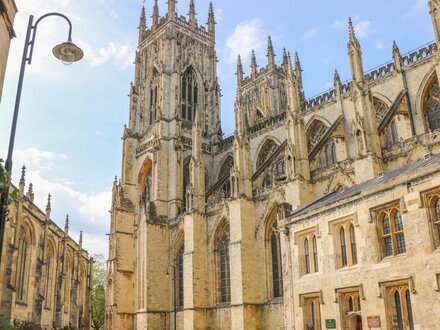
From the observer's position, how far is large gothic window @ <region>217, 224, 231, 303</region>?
107 feet

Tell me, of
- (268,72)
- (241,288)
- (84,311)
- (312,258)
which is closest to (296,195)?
(241,288)

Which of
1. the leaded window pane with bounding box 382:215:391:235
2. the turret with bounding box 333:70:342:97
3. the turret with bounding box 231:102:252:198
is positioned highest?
the turret with bounding box 333:70:342:97

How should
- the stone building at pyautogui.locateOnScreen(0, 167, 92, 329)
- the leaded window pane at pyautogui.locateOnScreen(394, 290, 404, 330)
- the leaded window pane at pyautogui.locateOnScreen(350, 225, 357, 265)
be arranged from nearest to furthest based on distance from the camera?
the leaded window pane at pyautogui.locateOnScreen(394, 290, 404, 330)
the leaded window pane at pyautogui.locateOnScreen(350, 225, 357, 265)
the stone building at pyautogui.locateOnScreen(0, 167, 92, 329)

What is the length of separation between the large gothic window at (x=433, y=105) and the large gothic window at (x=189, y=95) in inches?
861

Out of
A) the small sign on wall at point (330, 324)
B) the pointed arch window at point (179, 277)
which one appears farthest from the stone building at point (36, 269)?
the small sign on wall at point (330, 324)

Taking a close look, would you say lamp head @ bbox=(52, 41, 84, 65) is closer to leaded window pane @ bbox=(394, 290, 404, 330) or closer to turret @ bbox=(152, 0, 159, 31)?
leaded window pane @ bbox=(394, 290, 404, 330)

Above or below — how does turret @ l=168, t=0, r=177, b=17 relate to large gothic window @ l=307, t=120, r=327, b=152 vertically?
above

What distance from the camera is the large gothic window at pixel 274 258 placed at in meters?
29.0

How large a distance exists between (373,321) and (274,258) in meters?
16.8

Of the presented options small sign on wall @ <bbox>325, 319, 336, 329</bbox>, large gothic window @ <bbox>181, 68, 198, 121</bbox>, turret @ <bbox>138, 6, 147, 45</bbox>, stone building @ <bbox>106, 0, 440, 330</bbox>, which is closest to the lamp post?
stone building @ <bbox>106, 0, 440, 330</bbox>

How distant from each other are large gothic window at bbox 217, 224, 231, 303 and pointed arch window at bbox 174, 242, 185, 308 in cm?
434

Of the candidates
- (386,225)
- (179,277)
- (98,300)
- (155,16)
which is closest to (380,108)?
(179,277)

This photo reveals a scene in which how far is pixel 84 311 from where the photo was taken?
141 ft

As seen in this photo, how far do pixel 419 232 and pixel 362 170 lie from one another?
41.5ft
